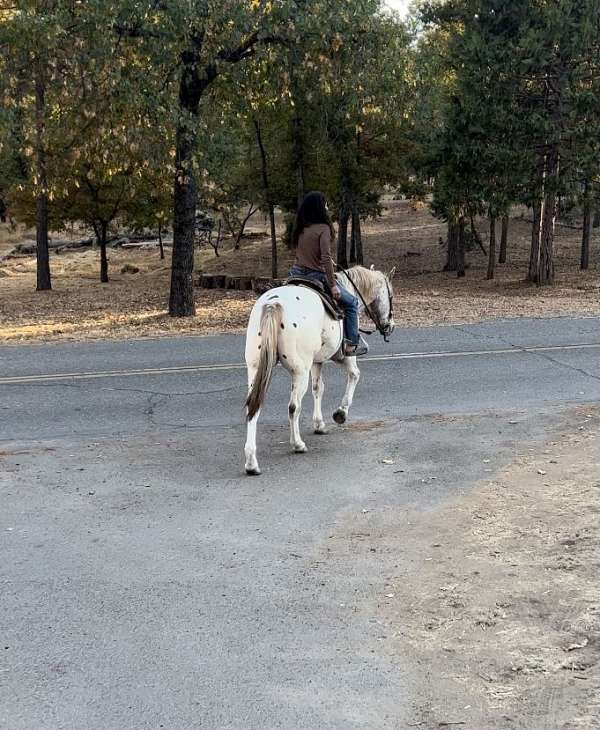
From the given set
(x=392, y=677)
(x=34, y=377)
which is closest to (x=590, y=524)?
(x=392, y=677)

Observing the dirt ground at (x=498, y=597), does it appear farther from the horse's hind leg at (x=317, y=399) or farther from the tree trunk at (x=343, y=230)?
the tree trunk at (x=343, y=230)

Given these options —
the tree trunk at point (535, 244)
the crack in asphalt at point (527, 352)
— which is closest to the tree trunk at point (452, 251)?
the tree trunk at point (535, 244)

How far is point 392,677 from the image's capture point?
14.7 ft

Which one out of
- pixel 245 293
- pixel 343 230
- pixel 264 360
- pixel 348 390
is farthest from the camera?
pixel 343 230

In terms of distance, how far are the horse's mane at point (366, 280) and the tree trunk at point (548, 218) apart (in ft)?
52.0

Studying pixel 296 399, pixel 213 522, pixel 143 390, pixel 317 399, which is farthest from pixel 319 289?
pixel 143 390

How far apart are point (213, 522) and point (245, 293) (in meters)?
22.1

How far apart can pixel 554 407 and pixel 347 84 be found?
30.4ft

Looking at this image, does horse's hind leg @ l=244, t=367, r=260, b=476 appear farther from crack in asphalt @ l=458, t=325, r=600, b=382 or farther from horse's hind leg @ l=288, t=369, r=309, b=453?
crack in asphalt @ l=458, t=325, r=600, b=382

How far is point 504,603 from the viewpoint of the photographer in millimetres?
5250

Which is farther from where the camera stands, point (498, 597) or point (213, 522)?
point (213, 522)

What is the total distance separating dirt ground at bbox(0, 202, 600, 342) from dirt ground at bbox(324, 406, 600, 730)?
35.0ft

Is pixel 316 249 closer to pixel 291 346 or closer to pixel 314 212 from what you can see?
pixel 314 212

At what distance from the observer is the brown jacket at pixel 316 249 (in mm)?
8977
